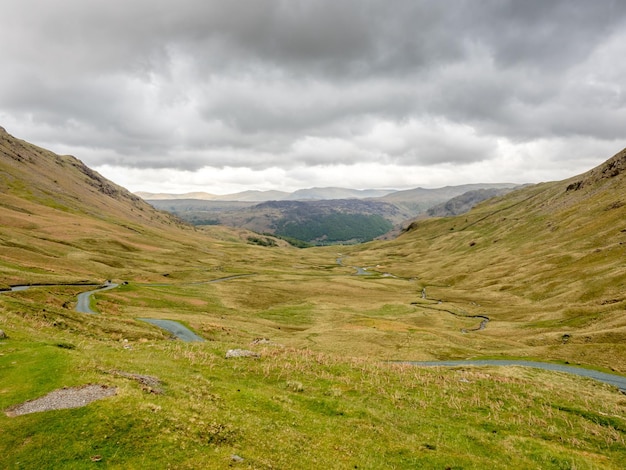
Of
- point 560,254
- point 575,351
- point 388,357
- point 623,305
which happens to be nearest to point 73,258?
point 388,357

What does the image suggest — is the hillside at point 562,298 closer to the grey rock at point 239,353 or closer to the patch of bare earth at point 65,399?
the grey rock at point 239,353

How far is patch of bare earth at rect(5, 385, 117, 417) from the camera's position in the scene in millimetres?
21469

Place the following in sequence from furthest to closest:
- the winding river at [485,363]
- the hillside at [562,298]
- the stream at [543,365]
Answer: the hillside at [562,298]
the winding river at [485,363]
the stream at [543,365]

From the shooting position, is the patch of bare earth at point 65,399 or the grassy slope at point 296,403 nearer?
the grassy slope at point 296,403

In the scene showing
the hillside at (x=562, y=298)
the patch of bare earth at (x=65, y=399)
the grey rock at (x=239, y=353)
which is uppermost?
the patch of bare earth at (x=65, y=399)

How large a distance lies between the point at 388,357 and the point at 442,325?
51.2 meters

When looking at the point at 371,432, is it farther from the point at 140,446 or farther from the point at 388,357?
the point at 388,357

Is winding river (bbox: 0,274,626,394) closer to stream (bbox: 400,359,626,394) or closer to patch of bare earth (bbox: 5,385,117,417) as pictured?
stream (bbox: 400,359,626,394)

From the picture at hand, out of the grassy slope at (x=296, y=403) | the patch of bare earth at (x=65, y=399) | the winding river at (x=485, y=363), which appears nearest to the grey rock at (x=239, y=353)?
the grassy slope at (x=296, y=403)

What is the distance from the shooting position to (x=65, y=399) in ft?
74.3

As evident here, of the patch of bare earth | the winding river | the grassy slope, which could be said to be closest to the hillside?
the grassy slope

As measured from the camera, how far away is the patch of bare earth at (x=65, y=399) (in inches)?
845

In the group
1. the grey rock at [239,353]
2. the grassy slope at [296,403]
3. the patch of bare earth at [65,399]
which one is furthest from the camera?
the grey rock at [239,353]

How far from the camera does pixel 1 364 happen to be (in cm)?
2767
